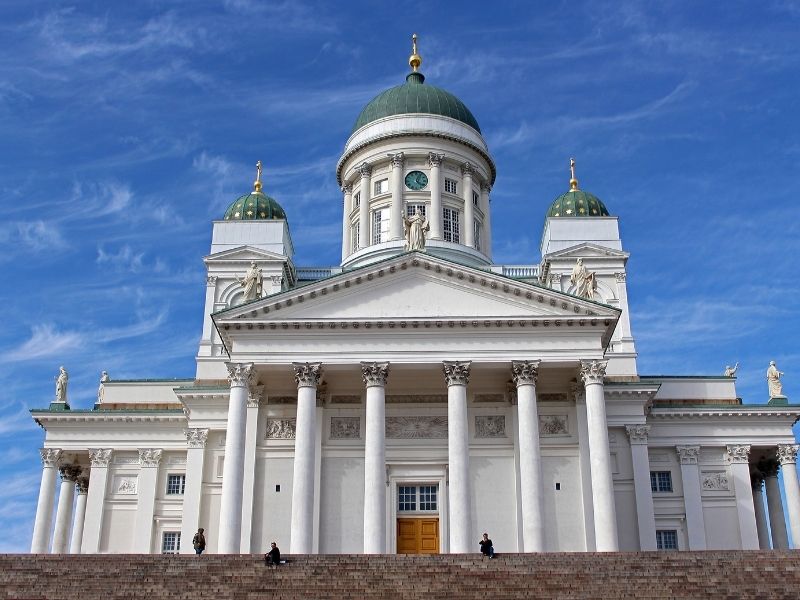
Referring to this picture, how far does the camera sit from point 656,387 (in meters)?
41.7

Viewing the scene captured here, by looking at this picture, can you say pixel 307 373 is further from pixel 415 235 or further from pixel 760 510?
pixel 760 510

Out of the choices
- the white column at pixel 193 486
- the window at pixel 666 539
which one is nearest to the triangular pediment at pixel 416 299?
the white column at pixel 193 486

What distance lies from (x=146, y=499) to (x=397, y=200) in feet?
62.6

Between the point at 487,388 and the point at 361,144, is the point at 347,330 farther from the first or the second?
the point at 361,144

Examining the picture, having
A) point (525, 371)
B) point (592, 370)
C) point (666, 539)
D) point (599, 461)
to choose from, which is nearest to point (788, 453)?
point (666, 539)

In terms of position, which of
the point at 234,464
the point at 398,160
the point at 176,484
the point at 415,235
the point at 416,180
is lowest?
the point at 234,464

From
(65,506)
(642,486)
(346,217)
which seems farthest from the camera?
(346,217)

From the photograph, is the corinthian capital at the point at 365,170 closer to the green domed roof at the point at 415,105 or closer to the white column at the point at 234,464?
the green domed roof at the point at 415,105

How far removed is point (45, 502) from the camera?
145 ft

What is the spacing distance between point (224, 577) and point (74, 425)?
22.7 metres

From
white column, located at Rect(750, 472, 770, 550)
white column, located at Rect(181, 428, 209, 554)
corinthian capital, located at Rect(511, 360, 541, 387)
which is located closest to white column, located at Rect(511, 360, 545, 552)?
corinthian capital, located at Rect(511, 360, 541, 387)

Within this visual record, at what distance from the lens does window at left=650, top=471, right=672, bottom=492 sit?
42.5m

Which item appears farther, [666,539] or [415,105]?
[415,105]

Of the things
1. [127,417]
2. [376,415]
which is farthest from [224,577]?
[127,417]
